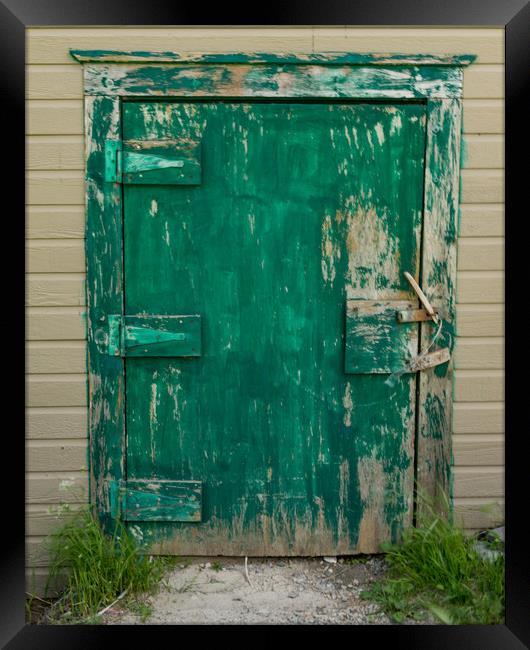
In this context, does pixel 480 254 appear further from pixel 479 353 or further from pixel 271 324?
pixel 271 324

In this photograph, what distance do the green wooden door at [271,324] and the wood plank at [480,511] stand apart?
0.81ft

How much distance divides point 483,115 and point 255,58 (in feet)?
3.35

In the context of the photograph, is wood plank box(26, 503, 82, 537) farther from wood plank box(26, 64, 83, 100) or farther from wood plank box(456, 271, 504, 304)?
wood plank box(456, 271, 504, 304)

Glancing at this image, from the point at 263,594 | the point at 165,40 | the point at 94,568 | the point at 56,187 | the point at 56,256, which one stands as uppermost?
the point at 165,40

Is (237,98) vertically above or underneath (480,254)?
above

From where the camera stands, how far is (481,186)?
2.93 meters

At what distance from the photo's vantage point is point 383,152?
292 cm

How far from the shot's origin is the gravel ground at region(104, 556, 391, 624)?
2.81 m

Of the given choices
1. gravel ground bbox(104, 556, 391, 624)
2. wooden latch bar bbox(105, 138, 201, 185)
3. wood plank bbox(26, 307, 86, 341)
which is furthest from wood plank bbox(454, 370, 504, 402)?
wood plank bbox(26, 307, 86, 341)

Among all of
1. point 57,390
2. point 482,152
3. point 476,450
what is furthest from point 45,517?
point 482,152

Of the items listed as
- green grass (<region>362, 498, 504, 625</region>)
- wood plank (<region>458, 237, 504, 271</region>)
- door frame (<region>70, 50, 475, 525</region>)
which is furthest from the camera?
wood plank (<region>458, 237, 504, 271</region>)

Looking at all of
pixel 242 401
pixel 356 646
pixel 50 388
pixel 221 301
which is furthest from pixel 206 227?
pixel 356 646

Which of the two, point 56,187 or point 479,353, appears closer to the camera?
point 56,187

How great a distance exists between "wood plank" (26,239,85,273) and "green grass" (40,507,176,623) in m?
1.08
